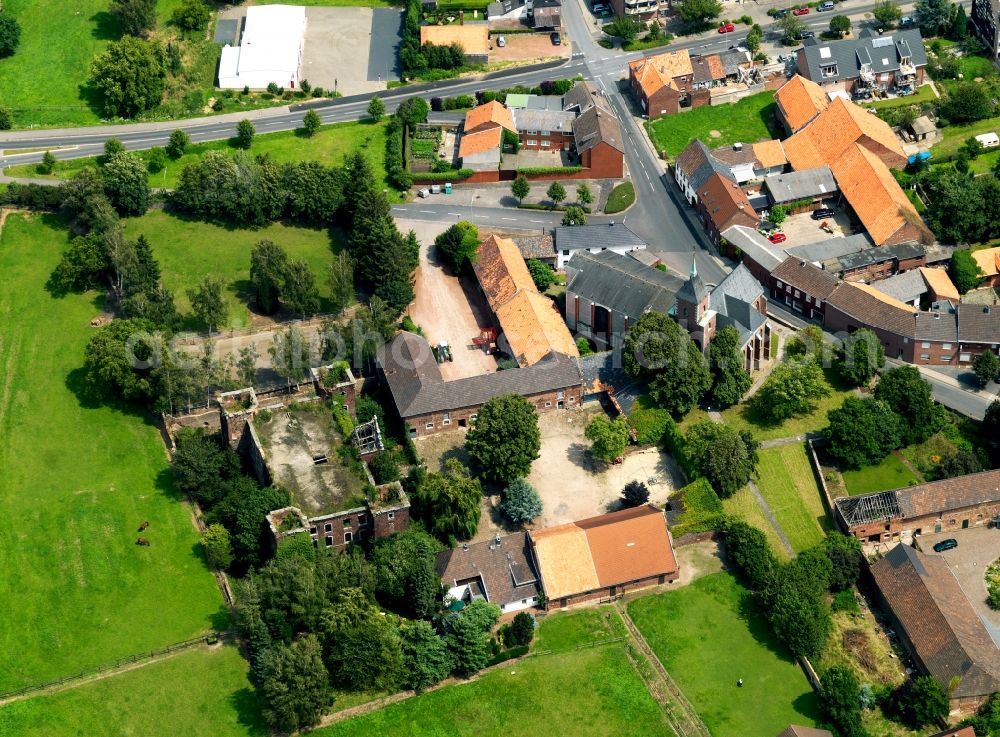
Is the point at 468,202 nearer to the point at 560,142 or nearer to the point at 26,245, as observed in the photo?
the point at 560,142

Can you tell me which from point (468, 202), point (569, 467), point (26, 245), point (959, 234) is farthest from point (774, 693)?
point (26, 245)

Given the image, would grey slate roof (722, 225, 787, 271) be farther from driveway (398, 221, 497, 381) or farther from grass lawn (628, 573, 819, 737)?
grass lawn (628, 573, 819, 737)

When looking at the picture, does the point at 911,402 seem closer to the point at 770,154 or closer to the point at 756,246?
the point at 756,246

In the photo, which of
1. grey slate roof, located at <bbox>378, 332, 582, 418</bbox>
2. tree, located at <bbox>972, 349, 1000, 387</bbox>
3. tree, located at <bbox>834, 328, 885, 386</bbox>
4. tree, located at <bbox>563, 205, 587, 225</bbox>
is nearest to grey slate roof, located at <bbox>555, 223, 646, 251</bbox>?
tree, located at <bbox>563, 205, 587, 225</bbox>

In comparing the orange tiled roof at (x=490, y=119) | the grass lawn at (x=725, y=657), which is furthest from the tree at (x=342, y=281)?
the grass lawn at (x=725, y=657)

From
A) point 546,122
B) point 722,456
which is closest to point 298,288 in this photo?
point 546,122
